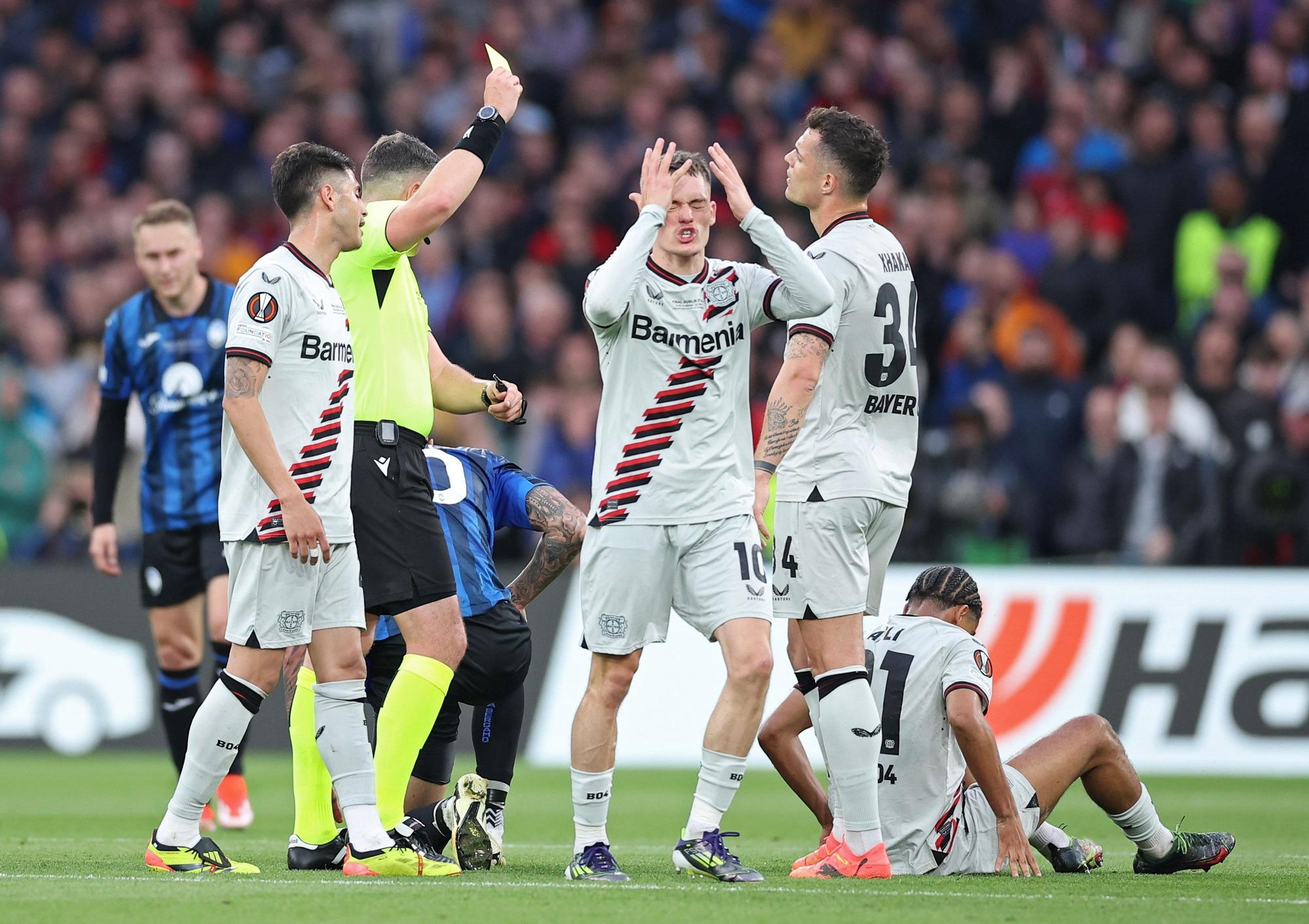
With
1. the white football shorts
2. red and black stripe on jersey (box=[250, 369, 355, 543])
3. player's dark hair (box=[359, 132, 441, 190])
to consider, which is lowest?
the white football shorts

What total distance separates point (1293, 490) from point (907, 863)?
22.5ft

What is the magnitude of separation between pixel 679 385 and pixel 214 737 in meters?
2.05

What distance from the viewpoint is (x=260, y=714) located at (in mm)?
12430

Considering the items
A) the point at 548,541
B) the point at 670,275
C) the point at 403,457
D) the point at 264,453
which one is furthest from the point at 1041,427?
the point at 264,453

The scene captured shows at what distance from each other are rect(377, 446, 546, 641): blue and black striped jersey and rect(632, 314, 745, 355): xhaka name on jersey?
1054 millimetres

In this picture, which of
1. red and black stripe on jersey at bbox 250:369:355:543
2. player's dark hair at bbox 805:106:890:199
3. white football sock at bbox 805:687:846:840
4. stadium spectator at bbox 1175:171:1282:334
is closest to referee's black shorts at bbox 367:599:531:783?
red and black stripe on jersey at bbox 250:369:355:543

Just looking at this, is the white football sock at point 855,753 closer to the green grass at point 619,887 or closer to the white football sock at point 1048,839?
the green grass at point 619,887

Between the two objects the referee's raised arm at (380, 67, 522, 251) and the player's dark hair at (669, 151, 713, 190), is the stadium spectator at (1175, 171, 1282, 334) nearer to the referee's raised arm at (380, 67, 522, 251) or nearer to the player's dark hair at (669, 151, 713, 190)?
the player's dark hair at (669, 151, 713, 190)

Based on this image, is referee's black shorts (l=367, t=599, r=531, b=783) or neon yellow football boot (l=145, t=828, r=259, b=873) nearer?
neon yellow football boot (l=145, t=828, r=259, b=873)

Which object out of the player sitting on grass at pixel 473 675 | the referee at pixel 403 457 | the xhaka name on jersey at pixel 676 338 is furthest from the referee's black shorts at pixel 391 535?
the xhaka name on jersey at pixel 676 338

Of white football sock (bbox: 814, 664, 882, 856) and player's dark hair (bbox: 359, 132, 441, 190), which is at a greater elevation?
player's dark hair (bbox: 359, 132, 441, 190)

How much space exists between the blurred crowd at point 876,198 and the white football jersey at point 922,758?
19.6ft

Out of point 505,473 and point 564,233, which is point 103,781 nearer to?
point 505,473

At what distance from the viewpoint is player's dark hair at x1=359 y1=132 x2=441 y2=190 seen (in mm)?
7250
